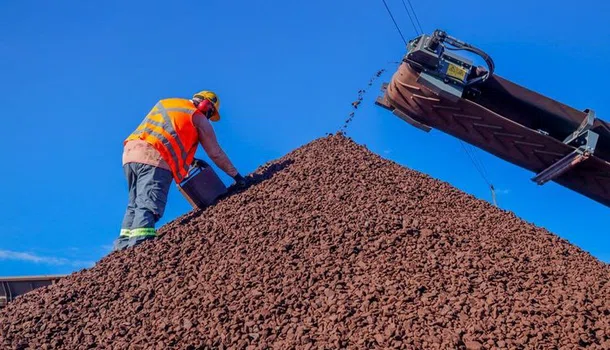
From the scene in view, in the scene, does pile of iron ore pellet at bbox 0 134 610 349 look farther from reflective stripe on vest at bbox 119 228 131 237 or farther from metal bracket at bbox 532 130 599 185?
metal bracket at bbox 532 130 599 185

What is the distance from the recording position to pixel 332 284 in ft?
14.1

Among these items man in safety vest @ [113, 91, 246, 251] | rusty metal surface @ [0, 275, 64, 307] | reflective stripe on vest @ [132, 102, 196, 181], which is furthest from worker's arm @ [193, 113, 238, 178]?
rusty metal surface @ [0, 275, 64, 307]

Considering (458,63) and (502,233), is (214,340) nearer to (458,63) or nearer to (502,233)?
(458,63)

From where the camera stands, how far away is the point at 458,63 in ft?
13.8

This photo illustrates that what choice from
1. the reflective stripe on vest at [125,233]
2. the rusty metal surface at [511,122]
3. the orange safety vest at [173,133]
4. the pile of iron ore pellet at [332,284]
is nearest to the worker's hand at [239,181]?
the pile of iron ore pellet at [332,284]

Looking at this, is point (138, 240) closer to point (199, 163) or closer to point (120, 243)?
point (120, 243)

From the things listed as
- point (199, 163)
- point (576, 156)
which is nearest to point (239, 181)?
point (199, 163)

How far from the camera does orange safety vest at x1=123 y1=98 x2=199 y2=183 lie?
20.4 feet

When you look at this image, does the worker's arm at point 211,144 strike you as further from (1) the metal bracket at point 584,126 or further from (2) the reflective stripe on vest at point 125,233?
(1) the metal bracket at point 584,126

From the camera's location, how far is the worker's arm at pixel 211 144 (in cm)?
641

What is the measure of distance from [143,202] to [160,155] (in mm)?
539

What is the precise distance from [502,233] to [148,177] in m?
3.58

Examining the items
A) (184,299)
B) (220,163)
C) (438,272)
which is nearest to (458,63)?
(438,272)

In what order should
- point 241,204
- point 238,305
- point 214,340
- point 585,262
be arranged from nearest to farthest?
point 214,340 → point 238,305 → point 585,262 → point 241,204
